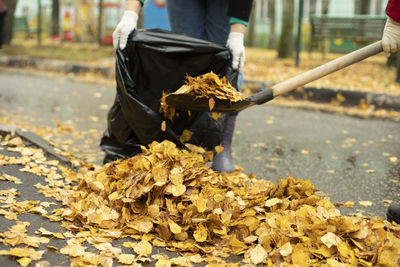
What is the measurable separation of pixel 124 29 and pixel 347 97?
12.7 feet

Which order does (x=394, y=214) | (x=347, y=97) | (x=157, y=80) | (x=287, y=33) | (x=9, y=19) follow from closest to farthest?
(x=394, y=214)
(x=157, y=80)
(x=347, y=97)
(x=287, y=33)
(x=9, y=19)

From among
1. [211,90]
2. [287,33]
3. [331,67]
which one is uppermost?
[287,33]

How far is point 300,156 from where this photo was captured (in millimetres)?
3719

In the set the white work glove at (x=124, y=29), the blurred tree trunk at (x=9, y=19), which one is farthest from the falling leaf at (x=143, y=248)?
the blurred tree trunk at (x=9, y=19)

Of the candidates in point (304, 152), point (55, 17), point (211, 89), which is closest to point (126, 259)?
point (211, 89)

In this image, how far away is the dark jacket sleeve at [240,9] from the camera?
2869 mm

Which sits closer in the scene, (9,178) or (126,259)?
(126,259)

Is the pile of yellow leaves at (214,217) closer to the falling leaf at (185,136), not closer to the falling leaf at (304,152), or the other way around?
the falling leaf at (185,136)

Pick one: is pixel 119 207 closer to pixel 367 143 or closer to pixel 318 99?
pixel 367 143

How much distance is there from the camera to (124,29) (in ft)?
9.00

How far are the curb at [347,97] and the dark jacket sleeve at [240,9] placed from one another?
330 centimetres

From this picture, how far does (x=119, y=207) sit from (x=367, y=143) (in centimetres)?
268

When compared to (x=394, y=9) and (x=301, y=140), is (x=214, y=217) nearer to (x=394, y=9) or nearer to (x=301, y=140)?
(x=394, y=9)

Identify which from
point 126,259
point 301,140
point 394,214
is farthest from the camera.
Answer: point 301,140
